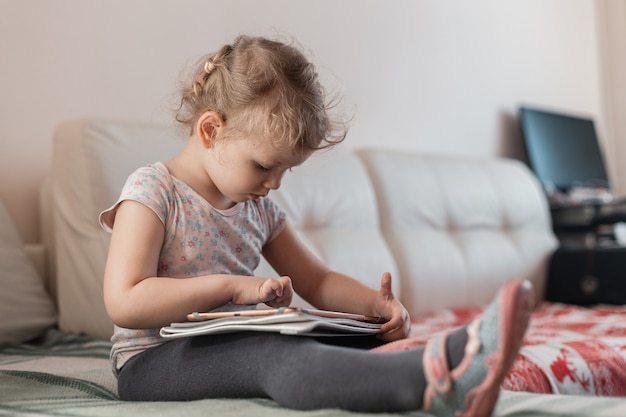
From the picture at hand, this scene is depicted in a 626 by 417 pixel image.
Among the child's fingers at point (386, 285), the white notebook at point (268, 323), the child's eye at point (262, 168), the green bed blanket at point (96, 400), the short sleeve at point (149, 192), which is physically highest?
the child's eye at point (262, 168)

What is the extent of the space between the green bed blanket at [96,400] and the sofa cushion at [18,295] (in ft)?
0.23

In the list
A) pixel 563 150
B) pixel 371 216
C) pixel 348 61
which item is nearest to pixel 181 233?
pixel 371 216

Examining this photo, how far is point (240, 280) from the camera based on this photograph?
103 centimetres

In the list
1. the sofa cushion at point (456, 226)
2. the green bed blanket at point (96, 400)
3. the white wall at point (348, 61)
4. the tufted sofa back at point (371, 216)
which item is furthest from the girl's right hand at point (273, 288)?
the sofa cushion at point (456, 226)

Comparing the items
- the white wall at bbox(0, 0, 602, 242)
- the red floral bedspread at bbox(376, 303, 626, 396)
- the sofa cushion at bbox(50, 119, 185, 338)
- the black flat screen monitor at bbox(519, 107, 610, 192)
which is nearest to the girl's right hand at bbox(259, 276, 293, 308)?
the red floral bedspread at bbox(376, 303, 626, 396)

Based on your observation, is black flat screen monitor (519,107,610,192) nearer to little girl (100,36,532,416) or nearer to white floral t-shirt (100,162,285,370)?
little girl (100,36,532,416)

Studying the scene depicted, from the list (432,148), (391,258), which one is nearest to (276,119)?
(391,258)

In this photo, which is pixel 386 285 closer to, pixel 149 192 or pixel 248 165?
pixel 248 165

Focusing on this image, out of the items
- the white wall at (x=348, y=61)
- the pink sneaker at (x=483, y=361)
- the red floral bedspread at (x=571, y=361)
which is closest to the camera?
the pink sneaker at (x=483, y=361)

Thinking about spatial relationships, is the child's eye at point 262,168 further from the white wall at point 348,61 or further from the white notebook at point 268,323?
the white wall at point 348,61

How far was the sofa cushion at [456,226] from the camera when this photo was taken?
89.8 inches

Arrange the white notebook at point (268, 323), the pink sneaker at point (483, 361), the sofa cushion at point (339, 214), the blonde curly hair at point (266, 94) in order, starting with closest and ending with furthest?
1. the pink sneaker at point (483, 361)
2. the white notebook at point (268, 323)
3. the blonde curly hair at point (266, 94)
4. the sofa cushion at point (339, 214)

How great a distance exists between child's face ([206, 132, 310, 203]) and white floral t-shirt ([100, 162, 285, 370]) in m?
0.05

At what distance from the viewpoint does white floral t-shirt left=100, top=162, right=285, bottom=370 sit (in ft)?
3.70
